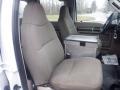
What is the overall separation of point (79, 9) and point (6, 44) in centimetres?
244

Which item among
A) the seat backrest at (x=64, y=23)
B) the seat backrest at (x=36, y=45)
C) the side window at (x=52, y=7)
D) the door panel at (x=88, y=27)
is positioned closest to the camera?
the seat backrest at (x=36, y=45)

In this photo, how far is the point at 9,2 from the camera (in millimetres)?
1112

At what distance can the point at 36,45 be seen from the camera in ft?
5.07

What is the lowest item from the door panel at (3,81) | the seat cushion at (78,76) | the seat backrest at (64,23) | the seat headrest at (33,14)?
the seat cushion at (78,76)

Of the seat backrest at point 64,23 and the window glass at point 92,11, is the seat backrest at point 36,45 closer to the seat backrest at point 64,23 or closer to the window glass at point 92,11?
the seat backrest at point 64,23

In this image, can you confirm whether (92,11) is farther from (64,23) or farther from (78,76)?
(78,76)

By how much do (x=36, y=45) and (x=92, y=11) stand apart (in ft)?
6.56

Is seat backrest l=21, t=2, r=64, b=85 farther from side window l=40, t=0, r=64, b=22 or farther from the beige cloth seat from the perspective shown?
side window l=40, t=0, r=64, b=22

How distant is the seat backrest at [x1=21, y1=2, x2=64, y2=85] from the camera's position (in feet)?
4.91

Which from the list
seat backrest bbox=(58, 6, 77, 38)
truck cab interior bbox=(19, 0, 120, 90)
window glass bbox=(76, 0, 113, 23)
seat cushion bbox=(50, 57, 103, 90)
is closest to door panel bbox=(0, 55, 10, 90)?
truck cab interior bbox=(19, 0, 120, 90)

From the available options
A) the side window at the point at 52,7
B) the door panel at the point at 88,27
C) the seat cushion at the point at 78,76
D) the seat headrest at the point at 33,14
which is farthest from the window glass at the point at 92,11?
the seat headrest at the point at 33,14

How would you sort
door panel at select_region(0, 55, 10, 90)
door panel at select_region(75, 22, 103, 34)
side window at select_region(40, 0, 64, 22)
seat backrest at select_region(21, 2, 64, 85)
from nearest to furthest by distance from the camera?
door panel at select_region(0, 55, 10, 90) → seat backrest at select_region(21, 2, 64, 85) → side window at select_region(40, 0, 64, 22) → door panel at select_region(75, 22, 103, 34)

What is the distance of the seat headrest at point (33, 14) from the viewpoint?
5.09 feet

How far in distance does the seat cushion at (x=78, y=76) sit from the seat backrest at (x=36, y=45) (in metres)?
0.09
